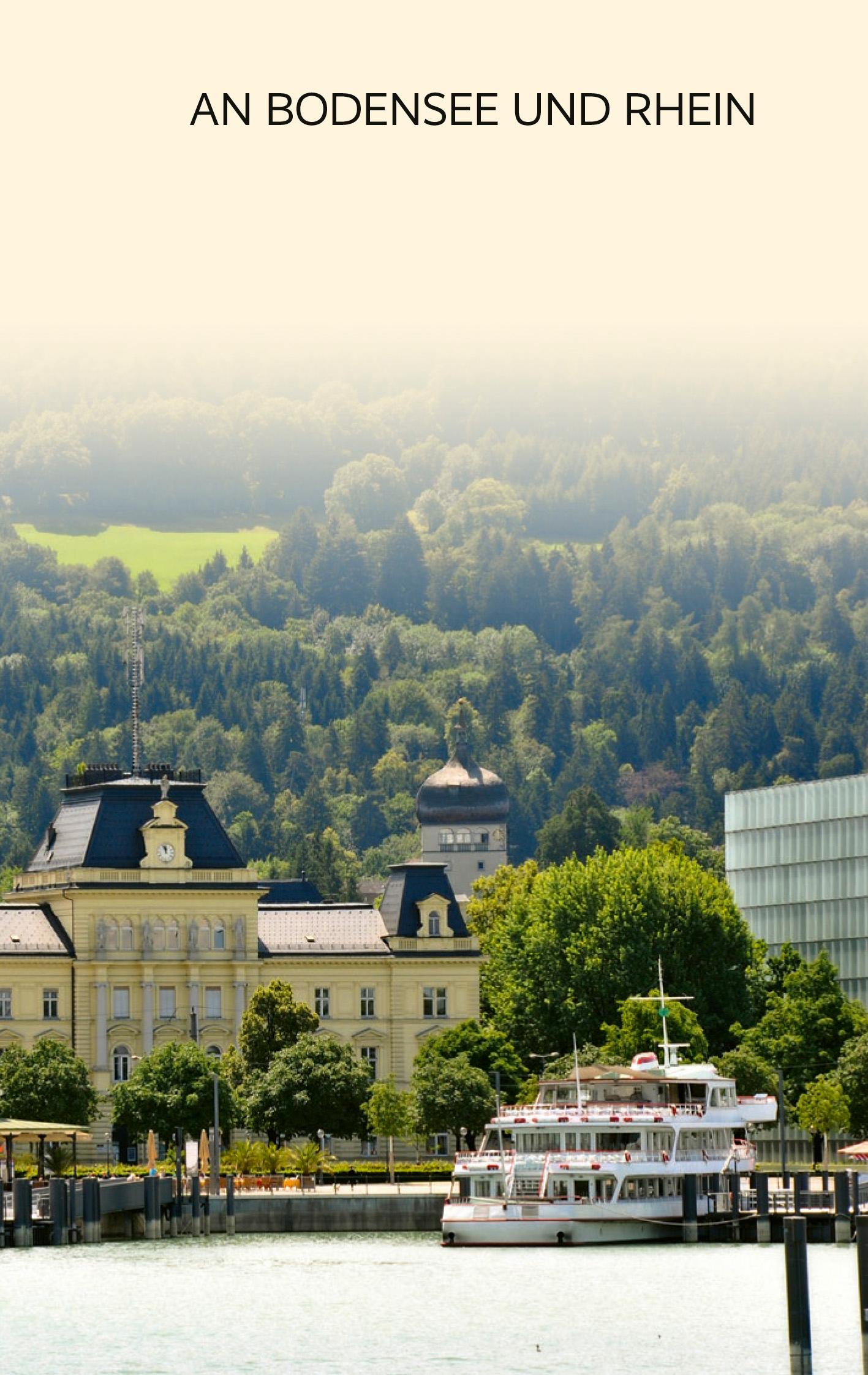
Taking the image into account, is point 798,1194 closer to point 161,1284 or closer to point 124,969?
point 161,1284

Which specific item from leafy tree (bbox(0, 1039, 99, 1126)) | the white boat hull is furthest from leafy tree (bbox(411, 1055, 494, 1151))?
the white boat hull

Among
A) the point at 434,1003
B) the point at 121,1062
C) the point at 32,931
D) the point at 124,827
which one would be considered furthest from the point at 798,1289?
the point at 124,827

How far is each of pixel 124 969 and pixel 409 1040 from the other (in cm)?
1398

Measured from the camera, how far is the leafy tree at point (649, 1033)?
489ft

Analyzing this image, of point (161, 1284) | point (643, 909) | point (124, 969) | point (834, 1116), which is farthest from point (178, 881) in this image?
point (161, 1284)

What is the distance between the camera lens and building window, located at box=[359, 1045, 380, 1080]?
164875 mm

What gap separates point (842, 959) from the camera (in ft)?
625

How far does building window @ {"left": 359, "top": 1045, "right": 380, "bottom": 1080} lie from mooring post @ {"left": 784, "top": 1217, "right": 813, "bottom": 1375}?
9669cm

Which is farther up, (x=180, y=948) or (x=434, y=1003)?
(x=180, y=948)

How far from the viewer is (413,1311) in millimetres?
91875

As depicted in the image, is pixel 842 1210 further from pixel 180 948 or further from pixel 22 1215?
pixel 180 948

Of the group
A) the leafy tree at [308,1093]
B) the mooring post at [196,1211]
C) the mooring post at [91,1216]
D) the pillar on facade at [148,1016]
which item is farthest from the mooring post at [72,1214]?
the pillar on facade at [148,1016]

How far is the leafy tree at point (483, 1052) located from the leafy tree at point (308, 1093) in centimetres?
623

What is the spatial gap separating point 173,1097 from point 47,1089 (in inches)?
244
